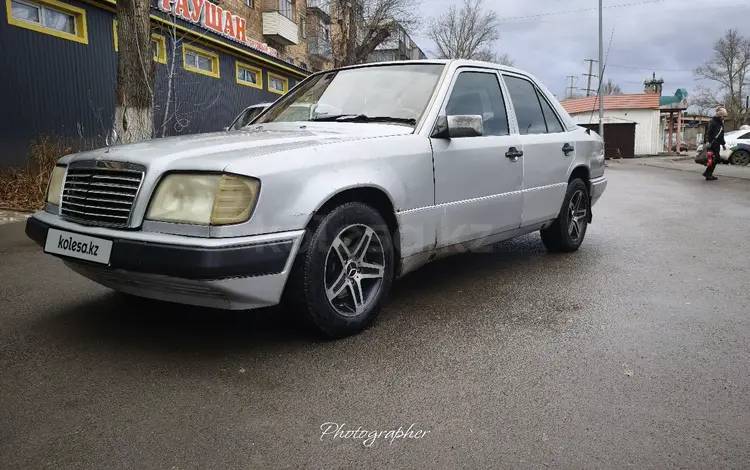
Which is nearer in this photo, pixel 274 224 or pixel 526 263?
pixel 274 224

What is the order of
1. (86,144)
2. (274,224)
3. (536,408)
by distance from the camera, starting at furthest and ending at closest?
1. (86,144)
2. (274,224)
3. (536,408)

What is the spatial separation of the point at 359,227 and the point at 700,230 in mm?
5518

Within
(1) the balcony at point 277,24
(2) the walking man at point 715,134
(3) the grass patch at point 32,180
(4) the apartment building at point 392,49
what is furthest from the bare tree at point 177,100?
(4) the apartment building at point 392,49

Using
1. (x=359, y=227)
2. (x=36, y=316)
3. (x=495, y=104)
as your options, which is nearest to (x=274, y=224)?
(x=359, y=227)

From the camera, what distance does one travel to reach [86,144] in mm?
10305

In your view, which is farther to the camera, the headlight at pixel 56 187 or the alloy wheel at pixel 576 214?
the alloy wheel at pixel 576 214

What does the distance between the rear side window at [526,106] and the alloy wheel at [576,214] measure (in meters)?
0.85

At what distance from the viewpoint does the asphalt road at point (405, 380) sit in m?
1.91

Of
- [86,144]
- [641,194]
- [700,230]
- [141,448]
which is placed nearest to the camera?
[141,448]

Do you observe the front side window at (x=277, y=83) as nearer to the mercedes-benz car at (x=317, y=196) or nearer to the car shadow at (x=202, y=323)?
the mercedes-benz car at (x=317, y=196)

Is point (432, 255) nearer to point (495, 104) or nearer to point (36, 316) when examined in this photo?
point (495, 104)

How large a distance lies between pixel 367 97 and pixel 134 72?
5326 millimetres

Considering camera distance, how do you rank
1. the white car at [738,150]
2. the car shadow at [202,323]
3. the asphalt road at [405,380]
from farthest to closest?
the white car at [738,150], the car shadow at [202,323], the asphalt road at [405,380]

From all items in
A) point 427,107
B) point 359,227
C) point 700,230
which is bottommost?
point 700,230
